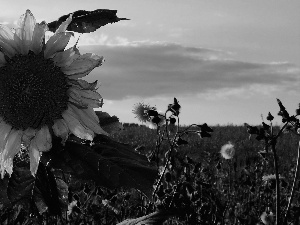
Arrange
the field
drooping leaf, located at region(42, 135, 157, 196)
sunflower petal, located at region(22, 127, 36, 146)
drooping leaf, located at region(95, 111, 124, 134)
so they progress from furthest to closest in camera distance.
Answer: the field < drooping leaf, located at region(95, 111, 124, 134) < sunflower petal, located at region(22, 127, 36, 146) < drooping leaf, located at region(42, 135, 157, 196)

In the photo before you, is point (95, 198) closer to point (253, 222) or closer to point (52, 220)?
point (52, 220)

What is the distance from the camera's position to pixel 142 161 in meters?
1.47

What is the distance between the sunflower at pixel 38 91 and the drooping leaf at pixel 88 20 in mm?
89

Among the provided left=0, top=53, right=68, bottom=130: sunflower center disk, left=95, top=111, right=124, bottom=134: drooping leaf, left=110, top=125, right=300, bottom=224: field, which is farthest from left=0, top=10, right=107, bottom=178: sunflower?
left=110, top=125, right=300, bottom=224: field

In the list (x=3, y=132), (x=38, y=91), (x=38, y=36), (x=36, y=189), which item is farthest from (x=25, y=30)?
(x=36, y=189)

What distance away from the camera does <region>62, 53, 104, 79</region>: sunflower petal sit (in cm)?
138

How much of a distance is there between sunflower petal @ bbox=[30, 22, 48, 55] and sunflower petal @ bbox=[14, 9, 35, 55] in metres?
0.01

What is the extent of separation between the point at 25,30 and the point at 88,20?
0.56 ft

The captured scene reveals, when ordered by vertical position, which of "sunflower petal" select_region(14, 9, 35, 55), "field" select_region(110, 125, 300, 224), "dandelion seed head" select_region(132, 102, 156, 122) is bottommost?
"field" select_region(110, 125, 300, 224)

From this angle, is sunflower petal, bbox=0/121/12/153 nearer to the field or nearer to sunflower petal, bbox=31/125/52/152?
sunflower petal, bbox=31/125/52/152

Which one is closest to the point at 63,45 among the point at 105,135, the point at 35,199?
the point at 105,135

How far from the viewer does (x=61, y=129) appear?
4.84 ft

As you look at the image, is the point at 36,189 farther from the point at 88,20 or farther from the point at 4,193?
the point at 88,20

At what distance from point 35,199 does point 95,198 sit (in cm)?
655
